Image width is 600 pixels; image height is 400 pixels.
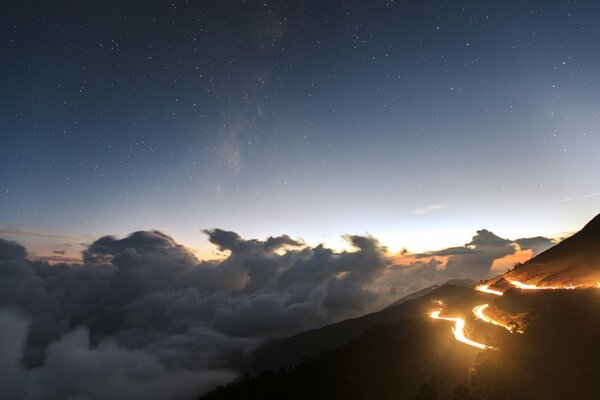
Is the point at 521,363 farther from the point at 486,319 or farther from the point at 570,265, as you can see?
the point at 570,265

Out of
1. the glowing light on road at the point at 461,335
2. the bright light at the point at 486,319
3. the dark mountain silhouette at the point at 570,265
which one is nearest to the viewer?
the bright light at the point at 486,319

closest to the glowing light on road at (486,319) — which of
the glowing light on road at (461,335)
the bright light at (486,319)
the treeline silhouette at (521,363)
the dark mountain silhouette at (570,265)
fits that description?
the bright light at (486,319)

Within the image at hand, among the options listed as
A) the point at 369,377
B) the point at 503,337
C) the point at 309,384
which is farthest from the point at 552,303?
the point at 309,384

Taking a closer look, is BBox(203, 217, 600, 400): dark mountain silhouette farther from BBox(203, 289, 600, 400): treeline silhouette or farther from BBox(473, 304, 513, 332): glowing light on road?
BBox(473, 304, 513, 332): glowing light on road

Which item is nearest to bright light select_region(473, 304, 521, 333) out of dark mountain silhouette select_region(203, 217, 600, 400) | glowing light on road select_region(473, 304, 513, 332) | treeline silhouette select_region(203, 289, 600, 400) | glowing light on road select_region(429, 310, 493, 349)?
glowing light on road select_region(473, 304, 513, 332)

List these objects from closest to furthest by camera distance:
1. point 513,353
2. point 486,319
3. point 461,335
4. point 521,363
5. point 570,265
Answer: point 521,363, point 513,353, point 486,319, point 461,335, point 570,265

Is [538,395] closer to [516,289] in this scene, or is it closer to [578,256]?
[516,289]

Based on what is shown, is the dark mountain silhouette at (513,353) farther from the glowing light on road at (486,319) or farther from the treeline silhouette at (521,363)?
the glowing light on road at (486,319)

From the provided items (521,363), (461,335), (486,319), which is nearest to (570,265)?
(486,319)
